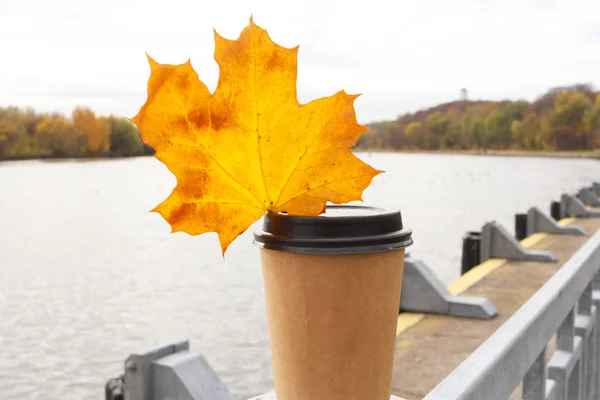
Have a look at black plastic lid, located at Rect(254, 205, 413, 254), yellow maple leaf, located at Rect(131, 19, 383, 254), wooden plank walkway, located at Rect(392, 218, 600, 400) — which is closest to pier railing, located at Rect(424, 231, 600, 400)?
black plastic lid, located at Rect(254, 205, 413, 254)

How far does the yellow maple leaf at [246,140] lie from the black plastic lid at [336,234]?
0.06 meters

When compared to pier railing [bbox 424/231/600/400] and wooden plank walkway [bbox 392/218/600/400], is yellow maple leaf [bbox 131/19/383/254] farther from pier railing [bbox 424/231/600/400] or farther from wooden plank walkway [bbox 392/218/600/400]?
wooden plank walkway [bbox 392/218/600/400]

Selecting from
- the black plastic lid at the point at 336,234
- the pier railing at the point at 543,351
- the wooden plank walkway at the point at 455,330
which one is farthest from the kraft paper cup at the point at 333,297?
the wooden plank walkway at the point at 455,330

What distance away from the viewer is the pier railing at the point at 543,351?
64.9 inches

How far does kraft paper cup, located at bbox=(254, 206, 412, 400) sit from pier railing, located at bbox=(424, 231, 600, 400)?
192mm

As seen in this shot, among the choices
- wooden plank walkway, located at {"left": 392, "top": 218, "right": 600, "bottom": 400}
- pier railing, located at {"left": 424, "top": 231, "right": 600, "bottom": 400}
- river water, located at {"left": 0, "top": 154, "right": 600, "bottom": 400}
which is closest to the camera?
pier railing, located at {"left": 424, "top": 231, "right": 600, "bottom": 400}

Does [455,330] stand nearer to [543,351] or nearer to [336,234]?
[543,351]

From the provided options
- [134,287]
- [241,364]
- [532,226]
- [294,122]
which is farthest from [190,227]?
[134,287]

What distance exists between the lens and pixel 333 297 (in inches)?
53.9

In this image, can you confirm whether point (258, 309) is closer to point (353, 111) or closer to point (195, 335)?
point (195, 335)

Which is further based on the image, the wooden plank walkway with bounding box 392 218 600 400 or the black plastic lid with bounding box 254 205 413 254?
the wooden plank walkway with bounding box 392 218 600 400

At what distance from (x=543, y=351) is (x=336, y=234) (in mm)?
1284

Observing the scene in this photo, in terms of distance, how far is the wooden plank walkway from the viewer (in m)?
5.73

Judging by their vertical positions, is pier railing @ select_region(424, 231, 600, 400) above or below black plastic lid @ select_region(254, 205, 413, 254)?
below
